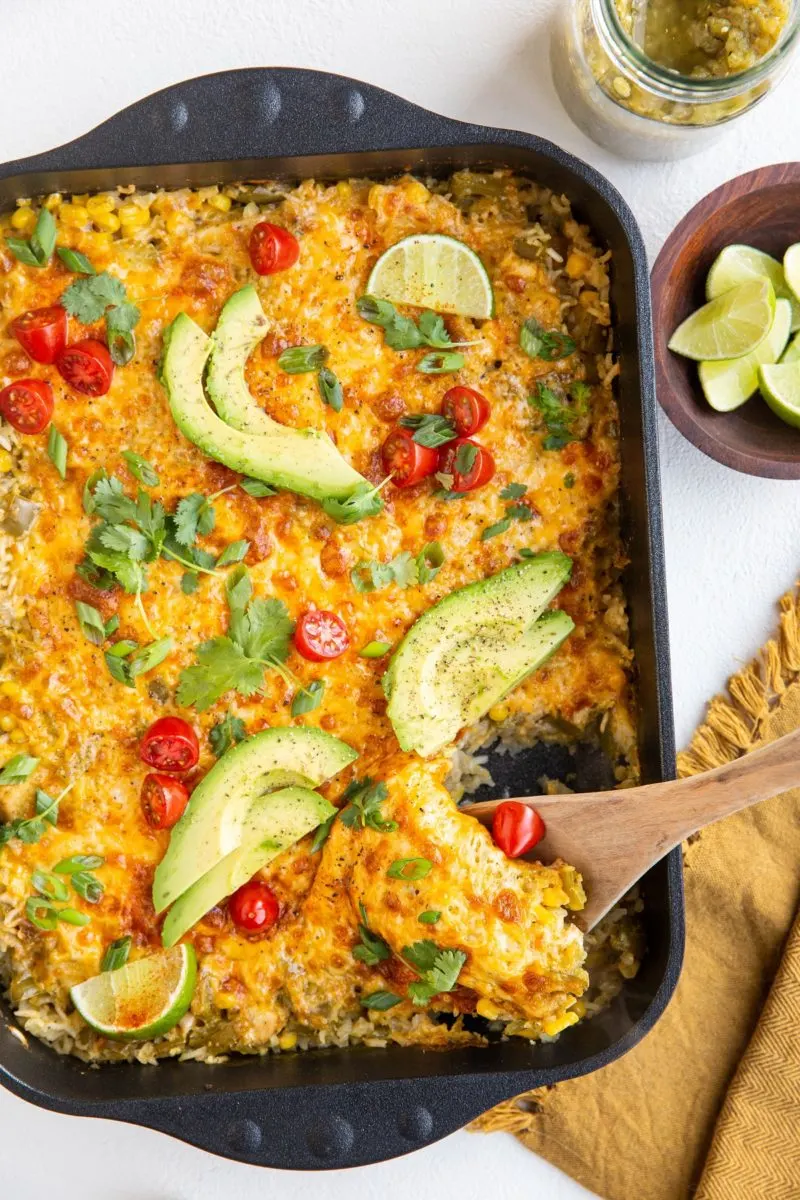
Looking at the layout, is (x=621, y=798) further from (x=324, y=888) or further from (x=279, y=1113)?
(x=279, y=1113)

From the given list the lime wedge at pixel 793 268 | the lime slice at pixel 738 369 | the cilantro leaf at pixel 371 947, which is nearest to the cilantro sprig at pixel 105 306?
the lime slice at pixel 738 369

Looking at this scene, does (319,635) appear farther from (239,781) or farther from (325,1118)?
(325,1118)

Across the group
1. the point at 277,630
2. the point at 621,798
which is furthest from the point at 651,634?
the point at 277,630

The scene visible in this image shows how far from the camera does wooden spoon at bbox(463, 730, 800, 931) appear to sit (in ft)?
11.7

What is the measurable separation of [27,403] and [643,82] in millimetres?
2312

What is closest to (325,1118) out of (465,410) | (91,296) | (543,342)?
(465,410)

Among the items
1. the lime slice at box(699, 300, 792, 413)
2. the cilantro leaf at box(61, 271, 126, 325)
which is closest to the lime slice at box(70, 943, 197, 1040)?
the cilantro leaf at box(61, 271, 126, 325)

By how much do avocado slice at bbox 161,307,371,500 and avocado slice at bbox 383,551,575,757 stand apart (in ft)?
1.76

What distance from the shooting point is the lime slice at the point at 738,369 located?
403 centimetres

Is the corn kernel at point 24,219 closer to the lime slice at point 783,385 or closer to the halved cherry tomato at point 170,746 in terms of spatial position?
the halved cherry tomato at point 170,746

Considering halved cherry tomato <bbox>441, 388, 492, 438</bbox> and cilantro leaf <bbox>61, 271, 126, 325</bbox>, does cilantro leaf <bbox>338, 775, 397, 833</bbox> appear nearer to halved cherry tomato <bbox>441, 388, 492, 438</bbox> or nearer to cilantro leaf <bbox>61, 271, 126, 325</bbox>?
halved cherry tomato <bbox>441, 388, 492, 438</bbox>

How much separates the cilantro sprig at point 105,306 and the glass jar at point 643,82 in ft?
5.92

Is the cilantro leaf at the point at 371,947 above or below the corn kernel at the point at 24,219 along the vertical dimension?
below

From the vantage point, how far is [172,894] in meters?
3.78
